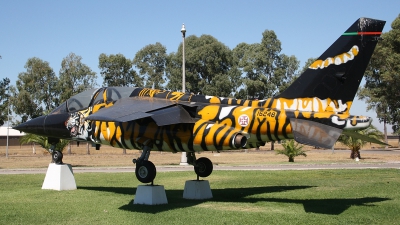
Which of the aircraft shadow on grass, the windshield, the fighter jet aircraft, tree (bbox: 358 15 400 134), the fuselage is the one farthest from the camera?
tree (bbox: 358 15 400 134)

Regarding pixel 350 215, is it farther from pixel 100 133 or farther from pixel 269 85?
pixel 269 85

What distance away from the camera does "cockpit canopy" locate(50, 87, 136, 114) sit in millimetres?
16266

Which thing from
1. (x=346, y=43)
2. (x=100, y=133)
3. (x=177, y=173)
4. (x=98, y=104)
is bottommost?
(x=177, y=173)

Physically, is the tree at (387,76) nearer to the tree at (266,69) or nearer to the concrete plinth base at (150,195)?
the tree at (266,69)

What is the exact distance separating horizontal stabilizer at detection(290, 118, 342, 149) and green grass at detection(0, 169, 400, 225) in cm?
183

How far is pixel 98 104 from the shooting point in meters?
16.5

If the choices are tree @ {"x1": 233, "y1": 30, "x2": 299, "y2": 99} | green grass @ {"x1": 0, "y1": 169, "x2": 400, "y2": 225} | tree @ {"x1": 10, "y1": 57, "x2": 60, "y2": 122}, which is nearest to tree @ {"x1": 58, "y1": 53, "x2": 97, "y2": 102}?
tree @ {"x1": 10, "y1": 57, "x2": 60, "y2": 122}

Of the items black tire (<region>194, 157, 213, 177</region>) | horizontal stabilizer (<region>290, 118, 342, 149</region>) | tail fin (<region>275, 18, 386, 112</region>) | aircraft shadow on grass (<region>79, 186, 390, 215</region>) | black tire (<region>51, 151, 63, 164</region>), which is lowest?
aircraft shadow on grass (<region>79, 186, 390, 215</region>)

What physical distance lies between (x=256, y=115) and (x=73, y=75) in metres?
59.7

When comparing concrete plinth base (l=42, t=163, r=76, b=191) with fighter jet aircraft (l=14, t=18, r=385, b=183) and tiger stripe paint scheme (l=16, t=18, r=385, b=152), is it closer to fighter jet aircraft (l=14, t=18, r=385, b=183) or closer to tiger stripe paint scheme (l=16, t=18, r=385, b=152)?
fighter jet aircraft (l=14, t=18, r=385, b=183)

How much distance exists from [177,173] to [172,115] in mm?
10435

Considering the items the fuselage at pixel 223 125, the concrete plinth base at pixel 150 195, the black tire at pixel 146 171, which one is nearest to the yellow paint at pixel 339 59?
the fuselage at pixel 223 125

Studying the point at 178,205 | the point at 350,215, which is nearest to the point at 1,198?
the point at 178,205

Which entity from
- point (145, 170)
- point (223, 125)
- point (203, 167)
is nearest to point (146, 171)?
point (145, 170)
